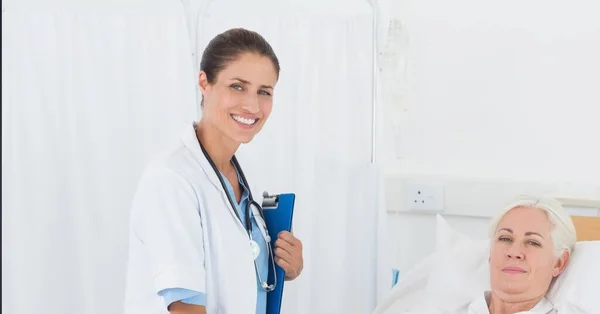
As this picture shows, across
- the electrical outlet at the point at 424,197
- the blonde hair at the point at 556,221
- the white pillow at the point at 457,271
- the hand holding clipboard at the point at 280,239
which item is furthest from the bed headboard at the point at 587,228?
the hand holding clipboard at the point at 280,239

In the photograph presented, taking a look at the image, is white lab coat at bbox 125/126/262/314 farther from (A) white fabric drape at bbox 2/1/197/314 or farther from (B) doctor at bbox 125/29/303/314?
(A) white fabric drape at bbox 2/1/197/314

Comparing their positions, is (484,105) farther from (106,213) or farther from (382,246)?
(106,213)

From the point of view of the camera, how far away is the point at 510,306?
188 cm

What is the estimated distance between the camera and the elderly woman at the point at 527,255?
186 centimetres

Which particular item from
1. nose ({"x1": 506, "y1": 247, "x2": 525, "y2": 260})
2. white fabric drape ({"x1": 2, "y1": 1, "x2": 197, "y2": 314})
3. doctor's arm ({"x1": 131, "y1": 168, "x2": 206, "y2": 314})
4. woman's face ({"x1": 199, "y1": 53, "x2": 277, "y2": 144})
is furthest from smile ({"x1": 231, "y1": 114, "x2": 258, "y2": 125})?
nose ({"x1": 506, "y1": 247, "x2": 525, "y2": 260})

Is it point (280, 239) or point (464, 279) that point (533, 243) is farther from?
point (280, 239)

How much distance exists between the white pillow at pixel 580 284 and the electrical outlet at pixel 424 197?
1.88ft

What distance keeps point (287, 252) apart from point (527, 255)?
0.67 metres

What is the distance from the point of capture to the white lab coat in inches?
54.9

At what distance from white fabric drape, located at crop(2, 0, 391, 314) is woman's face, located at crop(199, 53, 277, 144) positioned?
21 cm

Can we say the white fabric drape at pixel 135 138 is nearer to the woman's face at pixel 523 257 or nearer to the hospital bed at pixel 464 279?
the hospital bed at pixel 464 279

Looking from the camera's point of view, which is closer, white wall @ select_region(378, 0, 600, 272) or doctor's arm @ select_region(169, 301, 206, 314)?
doctor's arm @ select_region(169, 301, 206, 314)

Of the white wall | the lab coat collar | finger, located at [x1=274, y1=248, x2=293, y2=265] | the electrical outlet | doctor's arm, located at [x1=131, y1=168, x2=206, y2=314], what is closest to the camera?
doctor's arm, located at [x1=131, y1=168, x2=206, y2=314]

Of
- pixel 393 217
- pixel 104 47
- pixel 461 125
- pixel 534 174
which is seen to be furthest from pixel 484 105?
pixel 104 47
